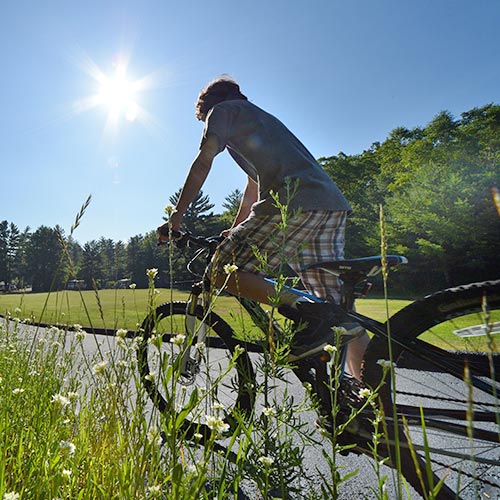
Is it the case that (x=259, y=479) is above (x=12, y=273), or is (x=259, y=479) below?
below

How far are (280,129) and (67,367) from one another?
2.24 m

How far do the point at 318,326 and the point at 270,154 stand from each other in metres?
1.29

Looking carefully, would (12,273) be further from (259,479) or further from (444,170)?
(259,479)

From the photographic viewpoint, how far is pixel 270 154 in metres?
2.62

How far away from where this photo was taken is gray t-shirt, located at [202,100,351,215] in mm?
2492

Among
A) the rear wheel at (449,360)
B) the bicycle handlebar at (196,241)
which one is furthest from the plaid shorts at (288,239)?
the rear wheel at (449,360)

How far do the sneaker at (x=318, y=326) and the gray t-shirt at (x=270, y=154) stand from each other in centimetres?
72

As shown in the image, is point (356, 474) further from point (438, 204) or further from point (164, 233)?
point (438, 204)

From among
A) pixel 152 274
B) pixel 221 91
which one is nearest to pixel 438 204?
pixel 221 91

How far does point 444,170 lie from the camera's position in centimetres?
2912

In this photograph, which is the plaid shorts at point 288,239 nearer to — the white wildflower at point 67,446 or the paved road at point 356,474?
the paved road at point 356,474

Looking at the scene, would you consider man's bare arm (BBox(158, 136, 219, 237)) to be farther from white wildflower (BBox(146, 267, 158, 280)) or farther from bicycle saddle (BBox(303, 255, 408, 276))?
white wildflower (BBox(146, 267, 158, 280))

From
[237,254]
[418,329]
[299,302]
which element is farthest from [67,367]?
[418,329]

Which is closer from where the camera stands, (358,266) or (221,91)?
(358,266)
